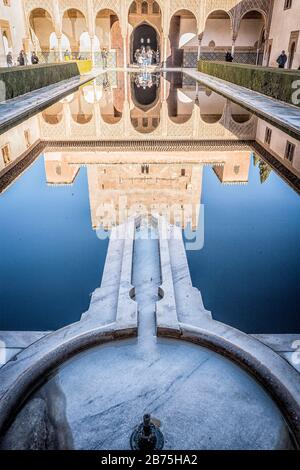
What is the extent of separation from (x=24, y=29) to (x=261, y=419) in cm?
2409

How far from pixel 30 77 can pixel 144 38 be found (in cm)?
1683

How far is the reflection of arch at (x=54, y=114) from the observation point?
7672 millimetres

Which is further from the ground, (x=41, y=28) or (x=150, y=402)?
(x=41, y=28)

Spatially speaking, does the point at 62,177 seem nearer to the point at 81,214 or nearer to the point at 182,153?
the point at 81,214

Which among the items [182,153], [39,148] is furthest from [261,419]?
[39,148]

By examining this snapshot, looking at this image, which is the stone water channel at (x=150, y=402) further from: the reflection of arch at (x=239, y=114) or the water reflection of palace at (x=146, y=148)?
the reflection of arch at (x=239, y=114)

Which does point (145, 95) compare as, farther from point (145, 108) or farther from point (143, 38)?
point (143, 38)

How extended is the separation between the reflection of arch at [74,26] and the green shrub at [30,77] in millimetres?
8059

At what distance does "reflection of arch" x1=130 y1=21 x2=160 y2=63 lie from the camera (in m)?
24.7

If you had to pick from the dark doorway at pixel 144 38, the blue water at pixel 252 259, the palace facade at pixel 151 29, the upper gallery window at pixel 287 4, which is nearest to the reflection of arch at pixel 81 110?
the blue water at pixel 252 259

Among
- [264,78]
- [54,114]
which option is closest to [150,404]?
[54,114]

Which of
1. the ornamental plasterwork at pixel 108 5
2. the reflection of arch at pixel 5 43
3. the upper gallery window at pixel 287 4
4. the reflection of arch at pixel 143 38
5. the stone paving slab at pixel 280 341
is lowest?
the stone paving slab at pixel 280 341

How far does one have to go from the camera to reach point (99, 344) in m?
2.05

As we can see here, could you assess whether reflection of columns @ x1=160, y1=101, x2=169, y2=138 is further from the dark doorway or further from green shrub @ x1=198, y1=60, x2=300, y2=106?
the dark doorway
